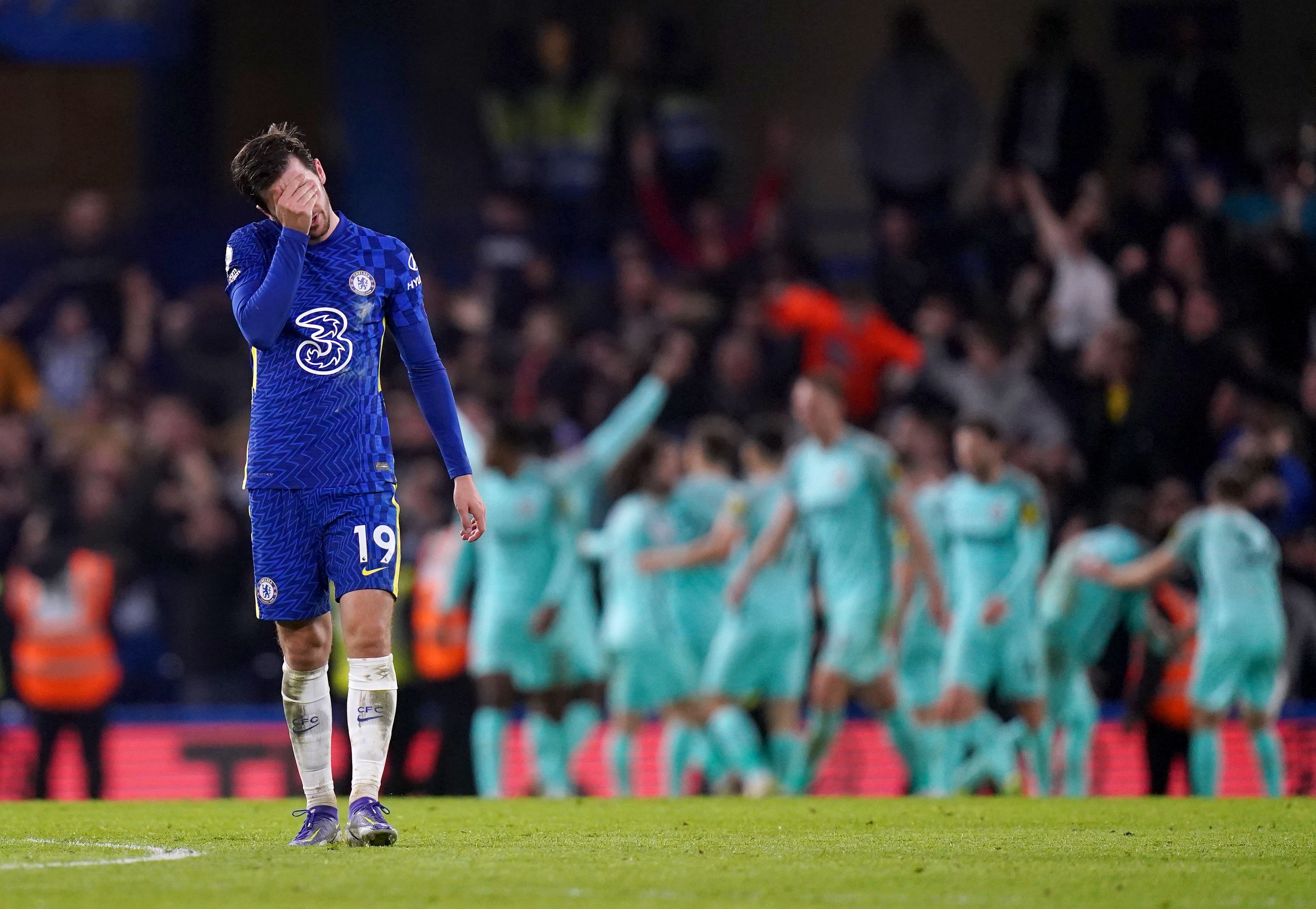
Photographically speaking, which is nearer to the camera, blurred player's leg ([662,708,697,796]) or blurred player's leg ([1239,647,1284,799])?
blurred player's leg ([1239,647,1284,799])

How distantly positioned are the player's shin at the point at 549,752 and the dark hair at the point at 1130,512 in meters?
3.69

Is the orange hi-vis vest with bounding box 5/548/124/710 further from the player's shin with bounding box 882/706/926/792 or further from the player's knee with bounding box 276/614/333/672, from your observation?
the player's knee with bounding box 276/614/333/672

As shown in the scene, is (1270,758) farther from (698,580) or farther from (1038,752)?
(698,580)

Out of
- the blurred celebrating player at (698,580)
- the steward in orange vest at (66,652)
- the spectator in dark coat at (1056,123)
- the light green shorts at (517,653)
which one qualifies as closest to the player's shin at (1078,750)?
the blurred celebrating player at (698,580)

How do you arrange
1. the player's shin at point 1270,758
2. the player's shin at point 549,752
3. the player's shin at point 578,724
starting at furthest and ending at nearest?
1. the player's shin at point 578,724
2. the player's shin at point 549,752
3. the player's shin at point 1270,758

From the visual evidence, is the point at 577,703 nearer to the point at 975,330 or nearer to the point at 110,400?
the point at 975,330

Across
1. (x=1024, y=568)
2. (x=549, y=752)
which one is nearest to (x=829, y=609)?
(x=1024, y=568)

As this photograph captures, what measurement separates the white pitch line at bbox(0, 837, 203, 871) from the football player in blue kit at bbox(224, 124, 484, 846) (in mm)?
382

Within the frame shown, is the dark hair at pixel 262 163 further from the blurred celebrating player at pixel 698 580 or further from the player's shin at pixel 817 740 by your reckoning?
the blurred celebrating player at pixel 698 580

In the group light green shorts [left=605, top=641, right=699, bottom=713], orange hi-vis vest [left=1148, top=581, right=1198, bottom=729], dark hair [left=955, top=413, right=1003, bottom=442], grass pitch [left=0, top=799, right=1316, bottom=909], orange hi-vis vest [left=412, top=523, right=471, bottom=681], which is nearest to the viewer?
grass pitch [left=0, top=799, right=1316, bottom=909]

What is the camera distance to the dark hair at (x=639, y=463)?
1302 centimetres

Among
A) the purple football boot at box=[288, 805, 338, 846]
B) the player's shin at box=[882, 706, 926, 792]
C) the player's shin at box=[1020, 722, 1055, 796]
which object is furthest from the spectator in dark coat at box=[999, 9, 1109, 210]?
the purple football boot at box=[288, 805, 338, 846]

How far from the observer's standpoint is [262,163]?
5.86 meters

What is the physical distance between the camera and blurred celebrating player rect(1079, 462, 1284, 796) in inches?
456
